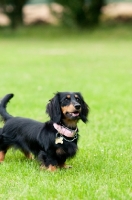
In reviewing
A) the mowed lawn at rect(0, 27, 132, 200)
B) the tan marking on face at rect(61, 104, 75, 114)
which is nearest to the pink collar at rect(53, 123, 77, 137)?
the tan marking on face at rect(61, 104, 75, 114)

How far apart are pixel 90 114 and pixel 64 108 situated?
4044 millimetres

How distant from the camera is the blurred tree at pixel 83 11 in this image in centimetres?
3662

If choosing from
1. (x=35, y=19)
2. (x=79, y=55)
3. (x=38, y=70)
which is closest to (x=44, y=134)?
(x=38, y=70)

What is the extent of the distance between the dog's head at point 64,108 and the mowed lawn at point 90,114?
638 mm

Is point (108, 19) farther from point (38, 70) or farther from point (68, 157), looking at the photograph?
point (68, 157)

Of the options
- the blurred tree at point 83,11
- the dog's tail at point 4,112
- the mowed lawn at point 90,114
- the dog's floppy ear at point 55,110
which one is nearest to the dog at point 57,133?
the dog's floppy ear at point 55,110

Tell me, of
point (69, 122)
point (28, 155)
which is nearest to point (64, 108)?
point (69, 122)

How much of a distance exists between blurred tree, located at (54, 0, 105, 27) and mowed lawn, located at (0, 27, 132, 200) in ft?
27.2

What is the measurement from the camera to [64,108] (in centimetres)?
583

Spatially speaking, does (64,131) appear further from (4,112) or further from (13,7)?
(13,7)

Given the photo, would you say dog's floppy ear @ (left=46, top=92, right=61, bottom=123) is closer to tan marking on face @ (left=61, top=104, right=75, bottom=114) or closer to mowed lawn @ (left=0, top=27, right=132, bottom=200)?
tan marking on face @ (left=61, top=104, right=75, bottom=114)

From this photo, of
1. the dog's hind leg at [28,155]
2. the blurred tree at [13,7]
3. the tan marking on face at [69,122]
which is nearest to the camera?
the tan marking on face at [69,122]

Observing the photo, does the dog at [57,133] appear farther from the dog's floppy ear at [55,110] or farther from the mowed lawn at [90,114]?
the mowed lawn at [90,114]

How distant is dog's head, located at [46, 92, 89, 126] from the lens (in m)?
5.75
